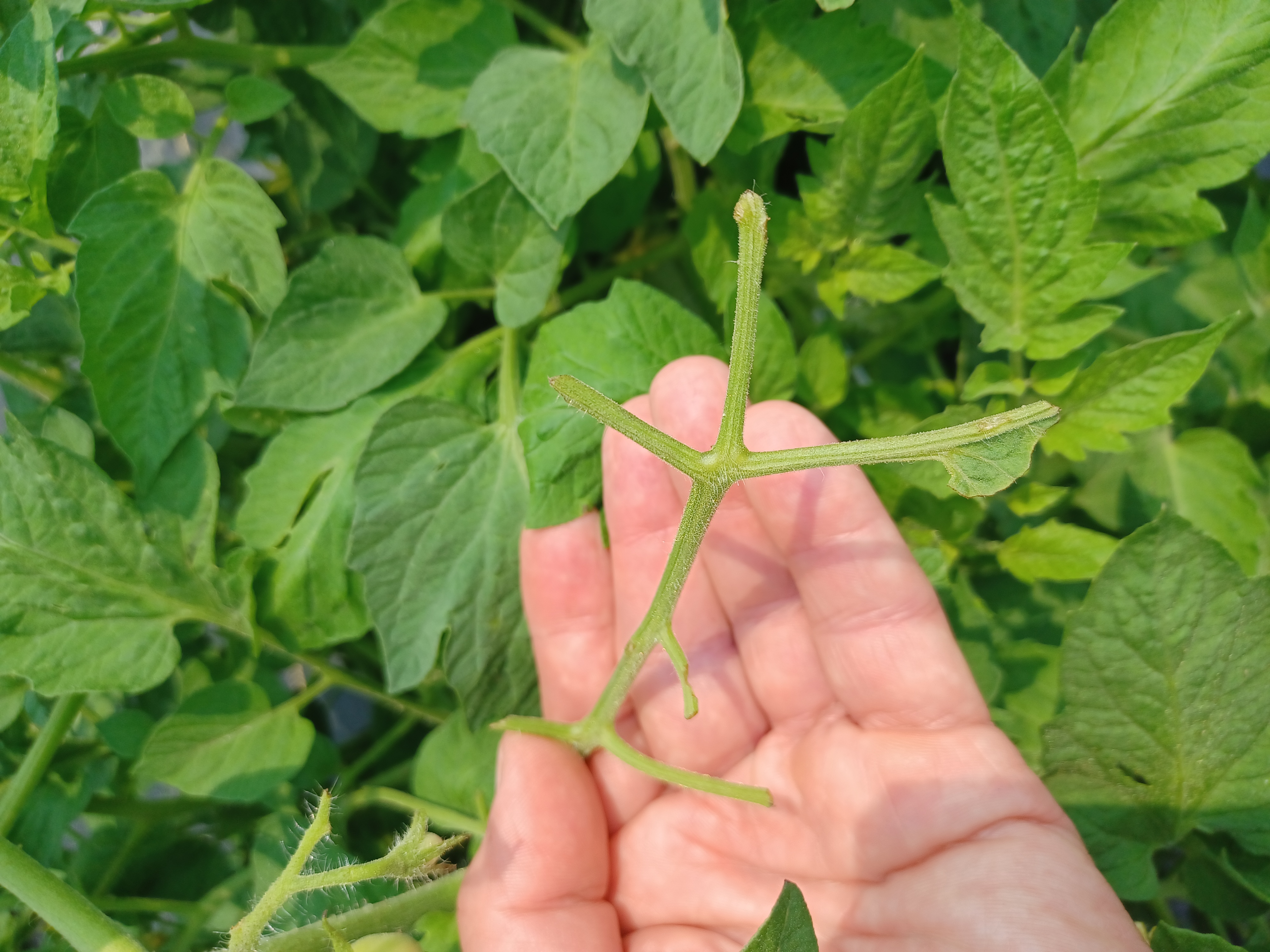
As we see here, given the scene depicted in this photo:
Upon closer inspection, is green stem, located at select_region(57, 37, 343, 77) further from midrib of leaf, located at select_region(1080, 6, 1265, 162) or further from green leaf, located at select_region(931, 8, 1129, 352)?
midrib of leaf, located at select_region(1080, 6, 1265, 162)

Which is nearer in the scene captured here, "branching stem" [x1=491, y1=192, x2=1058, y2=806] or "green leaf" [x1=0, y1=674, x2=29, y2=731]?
"branching stem" [x1=491, y1=192, x2=1058, y2=806]

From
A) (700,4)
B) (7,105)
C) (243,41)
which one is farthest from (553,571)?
(243,41)

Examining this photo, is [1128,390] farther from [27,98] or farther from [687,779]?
[27,98]

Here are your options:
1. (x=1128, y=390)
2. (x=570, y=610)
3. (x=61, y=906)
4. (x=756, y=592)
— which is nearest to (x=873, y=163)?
(x=1128, y=390)

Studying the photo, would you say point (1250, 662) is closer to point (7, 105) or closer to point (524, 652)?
point (524, 652)

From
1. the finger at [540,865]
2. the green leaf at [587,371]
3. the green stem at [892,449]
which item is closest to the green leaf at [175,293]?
the green leaf at [587,371]

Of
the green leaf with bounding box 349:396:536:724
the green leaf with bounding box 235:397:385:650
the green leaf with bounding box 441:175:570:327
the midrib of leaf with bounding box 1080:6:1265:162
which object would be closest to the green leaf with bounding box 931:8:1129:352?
the midrib of leaf with bounding box 1080:6:1265:162
